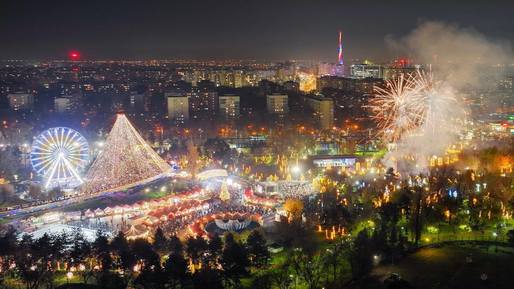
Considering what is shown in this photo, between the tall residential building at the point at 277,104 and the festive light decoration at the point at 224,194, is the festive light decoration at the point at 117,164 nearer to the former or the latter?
the festive light decoration at the point at 224,194

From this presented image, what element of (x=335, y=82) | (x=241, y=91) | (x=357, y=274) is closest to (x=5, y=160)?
(x=357, y=274)

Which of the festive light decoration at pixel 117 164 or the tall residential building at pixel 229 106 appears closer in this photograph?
the festive light decoration at pixel 117 164

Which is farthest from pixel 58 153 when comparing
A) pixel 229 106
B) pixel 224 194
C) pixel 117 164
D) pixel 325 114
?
pixel 325 114

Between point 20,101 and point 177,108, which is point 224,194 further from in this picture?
point 20,101

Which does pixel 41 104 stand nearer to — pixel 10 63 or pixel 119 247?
pixel 119 247

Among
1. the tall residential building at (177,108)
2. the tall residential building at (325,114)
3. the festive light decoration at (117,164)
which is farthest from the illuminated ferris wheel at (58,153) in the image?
the tall residential building at (325,114)

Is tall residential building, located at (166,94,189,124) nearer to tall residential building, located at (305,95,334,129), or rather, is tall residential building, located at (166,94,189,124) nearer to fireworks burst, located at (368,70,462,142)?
tall residential building, located at (305,95,334,129)
